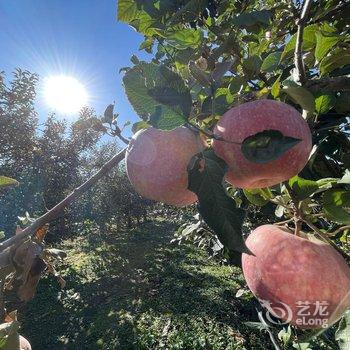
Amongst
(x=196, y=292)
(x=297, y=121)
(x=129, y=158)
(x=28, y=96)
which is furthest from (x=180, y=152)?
(x=28, y=96)

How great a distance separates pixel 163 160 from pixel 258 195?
1.69 ft

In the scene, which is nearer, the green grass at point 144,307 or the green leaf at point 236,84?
the green leaf at point 236,84

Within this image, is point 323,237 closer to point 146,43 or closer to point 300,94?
point 300,94

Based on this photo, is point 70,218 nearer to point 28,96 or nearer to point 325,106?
point 28,96

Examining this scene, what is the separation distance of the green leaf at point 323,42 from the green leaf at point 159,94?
667 millimetres

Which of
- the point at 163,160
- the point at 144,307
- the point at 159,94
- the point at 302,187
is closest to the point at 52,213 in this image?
the point at 163,160

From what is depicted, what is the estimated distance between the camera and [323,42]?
3.68 ft

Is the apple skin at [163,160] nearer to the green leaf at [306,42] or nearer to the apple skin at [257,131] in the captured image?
the apple skin at [257,131]

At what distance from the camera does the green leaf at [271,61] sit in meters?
1.24

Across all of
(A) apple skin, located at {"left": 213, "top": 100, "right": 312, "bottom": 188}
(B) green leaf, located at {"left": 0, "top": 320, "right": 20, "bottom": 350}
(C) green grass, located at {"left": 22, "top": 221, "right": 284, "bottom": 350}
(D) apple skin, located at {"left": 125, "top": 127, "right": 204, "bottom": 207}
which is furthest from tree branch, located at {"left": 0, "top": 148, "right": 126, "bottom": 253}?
(C) green grass, located at {"left": 22, "top": 221, "right": 284, "bottom": 350}

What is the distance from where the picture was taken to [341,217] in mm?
1037

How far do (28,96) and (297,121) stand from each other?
14.0 metres

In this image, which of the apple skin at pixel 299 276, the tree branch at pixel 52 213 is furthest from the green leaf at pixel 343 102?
the tree branch at pixel 52 213

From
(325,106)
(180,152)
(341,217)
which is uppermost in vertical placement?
(180,152)
